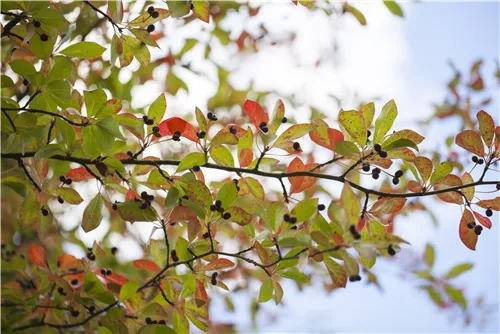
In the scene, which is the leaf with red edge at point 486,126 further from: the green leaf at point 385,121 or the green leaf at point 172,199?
the green leaf at point 172,199

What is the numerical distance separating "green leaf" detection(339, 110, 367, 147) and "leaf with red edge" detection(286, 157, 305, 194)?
3.9 inches

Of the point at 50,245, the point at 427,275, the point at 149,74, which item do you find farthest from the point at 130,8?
the point at 427,275

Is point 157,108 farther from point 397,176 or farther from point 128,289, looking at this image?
point 397,176

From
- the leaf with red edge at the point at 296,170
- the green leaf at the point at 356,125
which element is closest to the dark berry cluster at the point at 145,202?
the leaf with red edge at the point at 296,170

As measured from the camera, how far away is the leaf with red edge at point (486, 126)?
2.77ft

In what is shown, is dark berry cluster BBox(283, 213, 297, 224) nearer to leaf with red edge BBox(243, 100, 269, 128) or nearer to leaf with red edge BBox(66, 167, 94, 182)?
leaf with red edge BBox(243, 100, 269, 128)

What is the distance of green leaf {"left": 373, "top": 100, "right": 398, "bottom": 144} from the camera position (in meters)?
0.82

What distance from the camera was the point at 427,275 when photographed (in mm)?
1851

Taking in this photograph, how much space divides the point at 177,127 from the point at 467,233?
520 millimetres

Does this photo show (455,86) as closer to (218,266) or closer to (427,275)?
(427,275)

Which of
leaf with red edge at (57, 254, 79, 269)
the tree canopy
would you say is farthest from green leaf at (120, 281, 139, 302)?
leaf with red edge at (57, 254, 79, 269)

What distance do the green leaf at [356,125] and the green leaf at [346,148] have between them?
0.12ft

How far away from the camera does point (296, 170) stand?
86cm

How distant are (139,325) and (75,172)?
316 millimetres
